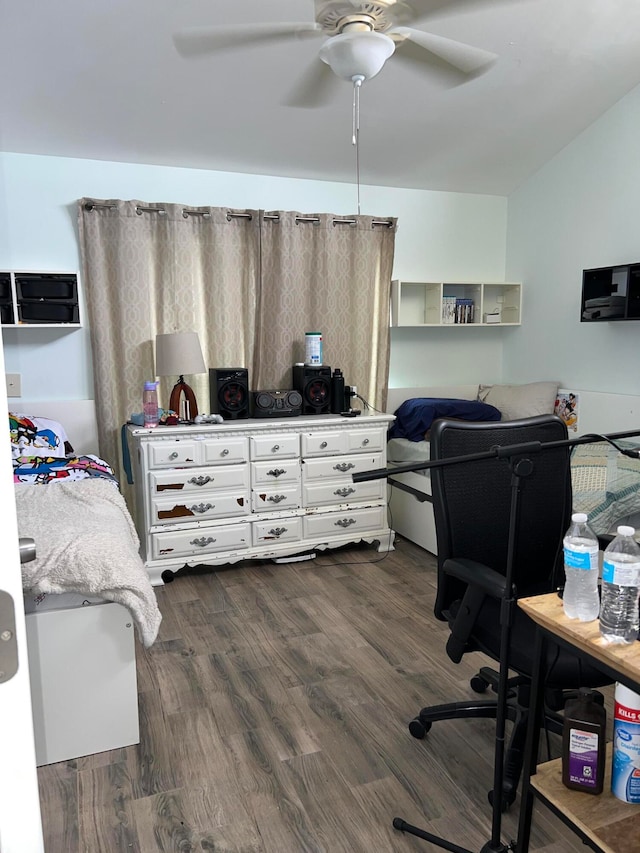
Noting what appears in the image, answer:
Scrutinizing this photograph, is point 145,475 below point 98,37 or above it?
below

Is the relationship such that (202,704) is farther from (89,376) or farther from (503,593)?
(89,376)

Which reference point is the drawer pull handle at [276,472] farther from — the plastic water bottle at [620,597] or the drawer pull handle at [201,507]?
the plastic water bottle at [620,597]

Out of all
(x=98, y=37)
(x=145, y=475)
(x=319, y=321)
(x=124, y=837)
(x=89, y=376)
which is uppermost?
(x=98, y=37)

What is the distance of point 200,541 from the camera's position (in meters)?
3.49

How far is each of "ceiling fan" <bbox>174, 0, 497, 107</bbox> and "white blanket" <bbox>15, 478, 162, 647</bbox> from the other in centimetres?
193

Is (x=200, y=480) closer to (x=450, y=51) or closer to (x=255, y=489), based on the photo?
(x=255, y=489)

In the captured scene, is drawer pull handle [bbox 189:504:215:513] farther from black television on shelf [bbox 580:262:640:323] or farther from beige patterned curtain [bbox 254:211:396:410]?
black television on shelf [bbox 580:262:640:323]

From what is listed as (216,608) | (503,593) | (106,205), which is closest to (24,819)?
(503,593)

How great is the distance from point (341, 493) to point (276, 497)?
1.31 feet

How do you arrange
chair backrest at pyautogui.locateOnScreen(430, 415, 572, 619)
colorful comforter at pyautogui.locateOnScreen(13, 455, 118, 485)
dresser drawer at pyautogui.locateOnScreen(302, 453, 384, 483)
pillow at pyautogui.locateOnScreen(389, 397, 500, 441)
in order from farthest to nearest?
pillow at pyautogui.locateOnScreen(389, 397, 500, 441)
dresser drawer at pyautogui.locateOnScreen(302, 453, 384, 483)
colorful comforter at pyautogui.locateOnScreen(13, 455, 118, 485)
chair backrest at pyautogui.locateOnScreen(430, 415, 572, 619)

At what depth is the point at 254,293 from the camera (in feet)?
13.0

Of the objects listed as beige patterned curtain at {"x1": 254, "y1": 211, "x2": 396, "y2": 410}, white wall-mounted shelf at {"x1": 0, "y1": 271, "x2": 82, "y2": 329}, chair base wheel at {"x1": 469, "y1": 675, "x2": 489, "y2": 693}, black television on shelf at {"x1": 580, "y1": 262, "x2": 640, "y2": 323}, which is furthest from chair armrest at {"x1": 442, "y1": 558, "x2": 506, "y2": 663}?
white wall-mounted shelf at {"x1": 0, "y1": 271, "x2": 82, "y2": 329}

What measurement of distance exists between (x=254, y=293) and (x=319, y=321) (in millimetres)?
459

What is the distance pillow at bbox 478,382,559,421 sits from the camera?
4180 mm
